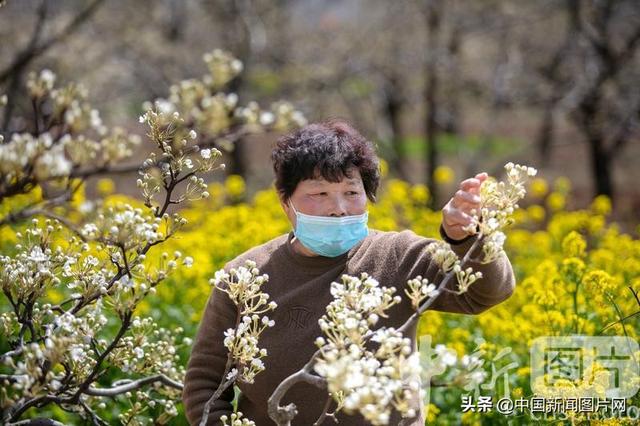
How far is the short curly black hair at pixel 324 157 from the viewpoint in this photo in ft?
8.73

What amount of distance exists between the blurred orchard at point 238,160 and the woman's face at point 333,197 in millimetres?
360

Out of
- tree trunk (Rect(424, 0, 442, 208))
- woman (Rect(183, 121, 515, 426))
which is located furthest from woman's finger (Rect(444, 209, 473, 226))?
tree trunk (Rect(424, 0, 442, 208))

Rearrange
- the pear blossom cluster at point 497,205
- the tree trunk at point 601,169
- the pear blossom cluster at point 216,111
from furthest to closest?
1. the tree trunk at point 601,169
2. the pear blossom cluster at point 216,111
3. the pear blossom cluster at point 497,205

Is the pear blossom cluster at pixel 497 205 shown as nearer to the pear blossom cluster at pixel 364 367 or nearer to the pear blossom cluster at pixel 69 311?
the pear blossom cluster at pixel 364 367

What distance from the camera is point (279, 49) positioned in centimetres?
1376

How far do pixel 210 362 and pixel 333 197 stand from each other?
26.7 inches

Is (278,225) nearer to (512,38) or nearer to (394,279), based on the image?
(394,279)

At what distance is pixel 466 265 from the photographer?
2.42 metres

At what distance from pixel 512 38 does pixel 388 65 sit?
1.96 metres

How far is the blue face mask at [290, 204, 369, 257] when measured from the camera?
2.63 m

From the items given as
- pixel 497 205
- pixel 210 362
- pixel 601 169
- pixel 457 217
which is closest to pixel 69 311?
pixel 210 362

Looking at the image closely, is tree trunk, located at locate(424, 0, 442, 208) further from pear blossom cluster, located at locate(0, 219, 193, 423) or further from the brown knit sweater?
pear blossom cluster, located at locate(0, 219, 193, 423)

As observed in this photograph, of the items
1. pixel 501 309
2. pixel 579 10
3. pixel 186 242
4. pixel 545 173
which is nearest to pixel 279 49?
pixel 579 10

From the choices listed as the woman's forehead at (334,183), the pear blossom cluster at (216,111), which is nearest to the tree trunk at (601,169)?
the pear blossom cluster at (216,111)
